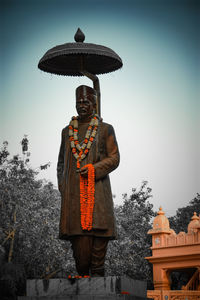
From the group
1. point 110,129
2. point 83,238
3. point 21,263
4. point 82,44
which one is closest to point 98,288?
point 83,238

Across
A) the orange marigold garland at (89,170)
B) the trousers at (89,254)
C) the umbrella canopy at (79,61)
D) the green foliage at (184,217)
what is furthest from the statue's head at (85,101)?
the green foliage at (184,217)

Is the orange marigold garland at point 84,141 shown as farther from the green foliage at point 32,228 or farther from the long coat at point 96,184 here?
the green foliage at point 32,228

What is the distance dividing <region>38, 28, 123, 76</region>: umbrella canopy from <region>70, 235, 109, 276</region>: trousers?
2.32 meters

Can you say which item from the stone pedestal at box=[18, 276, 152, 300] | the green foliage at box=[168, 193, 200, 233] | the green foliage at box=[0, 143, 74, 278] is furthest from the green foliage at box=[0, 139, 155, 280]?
the stone pedestal at box=[18, 276, 152, 300]

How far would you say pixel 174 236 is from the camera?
18.7 metres

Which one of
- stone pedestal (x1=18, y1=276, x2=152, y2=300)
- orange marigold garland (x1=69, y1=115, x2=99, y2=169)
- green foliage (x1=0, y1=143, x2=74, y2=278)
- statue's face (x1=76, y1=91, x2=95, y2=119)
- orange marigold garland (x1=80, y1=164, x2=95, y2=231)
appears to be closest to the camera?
stone pedestal (x1=18, y1=276, x2=152, y2=300)

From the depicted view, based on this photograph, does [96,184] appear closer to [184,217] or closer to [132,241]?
[132,241]

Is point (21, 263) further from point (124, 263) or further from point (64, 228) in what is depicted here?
point (64, 228)

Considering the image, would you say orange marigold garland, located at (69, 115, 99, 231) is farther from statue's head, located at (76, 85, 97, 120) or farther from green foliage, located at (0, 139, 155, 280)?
green foliage, located at (0, 139, 155, 280)

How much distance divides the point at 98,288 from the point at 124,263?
14.8 meters

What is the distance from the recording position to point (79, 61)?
6.40 m

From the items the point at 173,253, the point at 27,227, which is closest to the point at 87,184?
the point at 27,227

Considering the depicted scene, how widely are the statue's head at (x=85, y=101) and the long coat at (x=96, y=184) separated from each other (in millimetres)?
146

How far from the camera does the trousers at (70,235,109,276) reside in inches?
209
